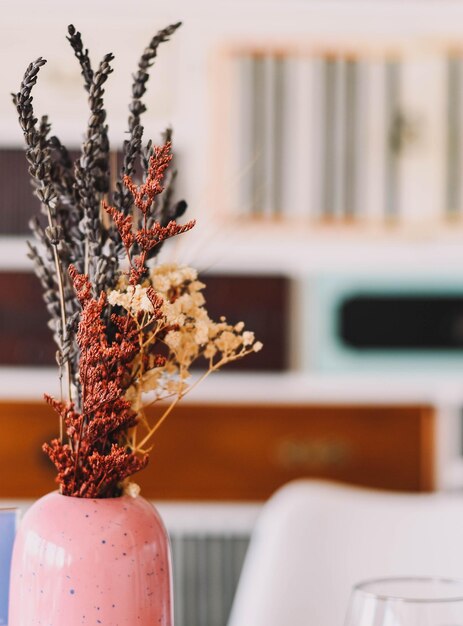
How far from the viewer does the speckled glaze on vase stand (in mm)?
576

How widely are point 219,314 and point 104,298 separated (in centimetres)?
169

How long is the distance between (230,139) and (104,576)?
1.80 m

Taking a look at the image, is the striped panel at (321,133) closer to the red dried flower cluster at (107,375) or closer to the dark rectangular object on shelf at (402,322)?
the dark rectangular object on shelf at (402,322)

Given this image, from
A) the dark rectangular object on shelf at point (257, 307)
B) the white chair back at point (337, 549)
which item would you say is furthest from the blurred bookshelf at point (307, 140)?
the white chair back at point (337, 549)

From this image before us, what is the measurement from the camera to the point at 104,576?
578 mm

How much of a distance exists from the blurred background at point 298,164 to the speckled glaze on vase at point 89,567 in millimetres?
1585

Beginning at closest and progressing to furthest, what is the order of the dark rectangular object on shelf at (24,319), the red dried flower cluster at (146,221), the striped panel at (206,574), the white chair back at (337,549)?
the red dried flower cluster at (146,221) → the white chair back at (337,549) → the striped panel at (206,574) → the dark rectangular object on shelf at (24,319)

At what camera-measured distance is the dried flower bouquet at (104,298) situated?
57cm

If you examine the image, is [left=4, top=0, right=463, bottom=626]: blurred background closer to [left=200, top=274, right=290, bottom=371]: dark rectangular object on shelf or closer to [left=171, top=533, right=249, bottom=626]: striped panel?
[left=200, top=274, right=290, bottom=371]: dark rectangular object on shelf

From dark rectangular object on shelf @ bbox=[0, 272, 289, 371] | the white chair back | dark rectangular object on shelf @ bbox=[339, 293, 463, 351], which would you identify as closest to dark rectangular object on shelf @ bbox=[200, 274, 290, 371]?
dark rectangular object on shelf @ bbox=[0, 272, 289, 371]

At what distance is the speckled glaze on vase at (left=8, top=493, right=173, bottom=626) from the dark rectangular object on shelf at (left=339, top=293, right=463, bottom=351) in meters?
1.76

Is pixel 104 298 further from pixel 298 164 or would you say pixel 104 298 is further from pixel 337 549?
pixel 298 164

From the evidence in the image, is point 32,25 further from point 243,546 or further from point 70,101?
point 243,546

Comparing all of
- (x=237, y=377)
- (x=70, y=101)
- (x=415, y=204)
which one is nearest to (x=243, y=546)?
(x=237, y=377)
